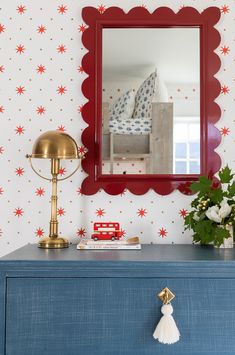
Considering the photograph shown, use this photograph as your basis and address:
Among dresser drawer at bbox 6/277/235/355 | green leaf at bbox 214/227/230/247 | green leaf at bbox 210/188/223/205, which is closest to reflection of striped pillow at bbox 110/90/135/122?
green leaf at bbox 210/188/223/205

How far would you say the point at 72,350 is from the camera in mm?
1312

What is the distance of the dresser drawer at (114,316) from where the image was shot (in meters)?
1.31

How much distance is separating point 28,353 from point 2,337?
0.29ft

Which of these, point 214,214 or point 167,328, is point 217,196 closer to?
point 214,214

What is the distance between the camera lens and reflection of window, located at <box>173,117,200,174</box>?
1.79 metres

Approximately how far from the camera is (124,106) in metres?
1.79

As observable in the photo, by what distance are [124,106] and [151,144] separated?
185mm

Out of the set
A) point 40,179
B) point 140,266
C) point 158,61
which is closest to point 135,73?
point 158,61

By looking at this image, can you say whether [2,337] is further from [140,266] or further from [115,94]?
[115,94]

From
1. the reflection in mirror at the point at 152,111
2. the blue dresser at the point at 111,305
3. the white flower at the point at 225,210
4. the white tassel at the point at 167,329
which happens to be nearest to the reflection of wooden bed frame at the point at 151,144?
the reflection in mirror at the point at 152,111

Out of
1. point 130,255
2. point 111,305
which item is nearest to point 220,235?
point 130,255

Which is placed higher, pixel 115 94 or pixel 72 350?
pixel 115 94

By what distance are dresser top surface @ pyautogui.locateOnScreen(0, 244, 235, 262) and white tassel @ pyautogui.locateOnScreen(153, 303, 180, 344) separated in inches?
5.8

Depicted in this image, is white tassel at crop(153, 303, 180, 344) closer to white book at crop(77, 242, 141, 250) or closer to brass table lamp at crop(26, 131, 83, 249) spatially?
white book at crop(77, 242, 141, 250)
